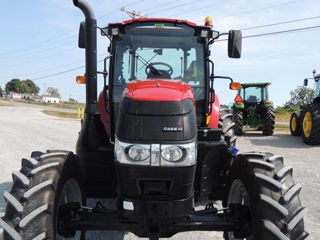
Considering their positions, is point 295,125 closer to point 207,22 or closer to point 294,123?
point 294,123

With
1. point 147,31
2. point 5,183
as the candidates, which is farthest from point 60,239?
point 5,183

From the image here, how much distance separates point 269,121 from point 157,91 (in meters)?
13.0

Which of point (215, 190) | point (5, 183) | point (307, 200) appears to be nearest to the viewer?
point (215, 190)

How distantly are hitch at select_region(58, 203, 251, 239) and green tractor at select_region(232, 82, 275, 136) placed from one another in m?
12.1

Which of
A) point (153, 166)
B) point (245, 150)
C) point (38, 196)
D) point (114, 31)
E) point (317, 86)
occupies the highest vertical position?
point (114, 31)

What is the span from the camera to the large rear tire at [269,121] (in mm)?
15344

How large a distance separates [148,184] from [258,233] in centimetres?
99

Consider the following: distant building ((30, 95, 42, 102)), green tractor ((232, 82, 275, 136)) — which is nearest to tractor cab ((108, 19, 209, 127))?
green tractor ((232, 82, 275, 136))

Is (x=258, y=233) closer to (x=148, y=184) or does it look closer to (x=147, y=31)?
(x=148, y=184)

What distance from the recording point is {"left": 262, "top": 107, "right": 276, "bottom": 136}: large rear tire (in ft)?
50.3

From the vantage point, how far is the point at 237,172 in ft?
12.0

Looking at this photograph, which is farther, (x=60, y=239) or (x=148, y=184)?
(x=60, y=239)

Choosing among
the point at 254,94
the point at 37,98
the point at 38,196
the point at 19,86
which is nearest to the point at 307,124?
the point at 254,94

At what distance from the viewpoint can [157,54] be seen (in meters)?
4.25
